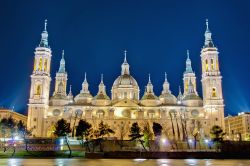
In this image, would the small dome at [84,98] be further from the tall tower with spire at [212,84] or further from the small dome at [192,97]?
the tall tower with spire at [212,84]

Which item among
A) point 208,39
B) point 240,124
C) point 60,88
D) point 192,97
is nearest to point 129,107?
point 192,97

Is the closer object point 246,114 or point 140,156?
point 140,156

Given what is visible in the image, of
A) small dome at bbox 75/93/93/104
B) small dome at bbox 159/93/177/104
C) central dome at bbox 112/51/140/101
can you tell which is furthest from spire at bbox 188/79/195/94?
small dome at bbox 75/93/93/104

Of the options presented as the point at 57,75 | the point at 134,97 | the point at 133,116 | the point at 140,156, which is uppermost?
the point at 57,75

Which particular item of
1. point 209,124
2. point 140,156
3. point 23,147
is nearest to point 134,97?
point 209,124

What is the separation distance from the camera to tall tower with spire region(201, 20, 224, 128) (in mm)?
85875

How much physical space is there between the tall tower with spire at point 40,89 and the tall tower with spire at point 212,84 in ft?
146

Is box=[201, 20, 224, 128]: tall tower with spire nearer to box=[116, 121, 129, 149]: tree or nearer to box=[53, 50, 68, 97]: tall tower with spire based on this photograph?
box=[116, 121, 129, 149]: tree

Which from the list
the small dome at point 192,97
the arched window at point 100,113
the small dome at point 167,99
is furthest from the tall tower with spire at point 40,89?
the small dome at point 192,97

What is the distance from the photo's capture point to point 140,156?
4078cm

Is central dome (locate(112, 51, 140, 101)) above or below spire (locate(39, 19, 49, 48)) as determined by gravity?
below

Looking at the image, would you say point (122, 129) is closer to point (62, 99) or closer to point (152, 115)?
point (152, 115)

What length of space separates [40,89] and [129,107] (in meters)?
25.1

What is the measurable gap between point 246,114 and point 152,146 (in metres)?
69.9
